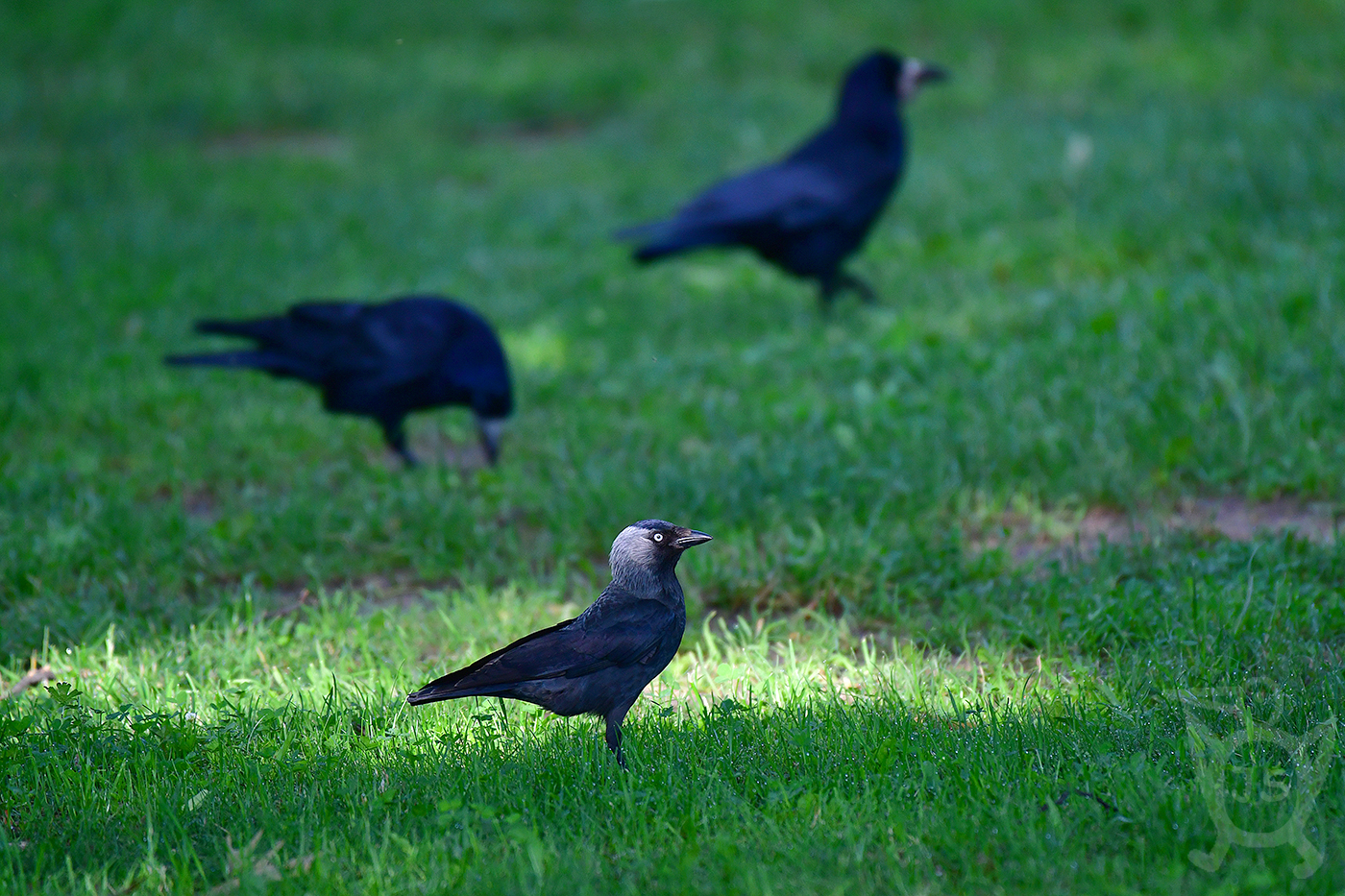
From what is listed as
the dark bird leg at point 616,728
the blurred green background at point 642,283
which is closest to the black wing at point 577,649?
A: the dark bird leg at point 616,728

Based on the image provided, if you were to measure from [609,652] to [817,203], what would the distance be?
15.6 ft

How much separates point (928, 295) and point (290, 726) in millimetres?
5038

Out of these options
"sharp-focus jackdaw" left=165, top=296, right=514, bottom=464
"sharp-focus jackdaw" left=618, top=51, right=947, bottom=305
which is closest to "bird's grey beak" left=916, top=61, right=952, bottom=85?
"sharp-focus jackdaw" left=618, top=51, right=947, bottom=305

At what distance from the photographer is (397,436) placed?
5723mm

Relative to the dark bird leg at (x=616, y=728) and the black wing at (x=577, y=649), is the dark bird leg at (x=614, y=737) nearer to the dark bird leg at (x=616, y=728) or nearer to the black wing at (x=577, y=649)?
the dark bird leg at (x=616, y=728)

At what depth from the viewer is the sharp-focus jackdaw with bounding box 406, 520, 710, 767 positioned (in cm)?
298

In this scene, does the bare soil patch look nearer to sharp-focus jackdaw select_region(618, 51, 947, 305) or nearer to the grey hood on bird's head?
the grey hood on bird's head

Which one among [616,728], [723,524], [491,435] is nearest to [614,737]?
[616,728]

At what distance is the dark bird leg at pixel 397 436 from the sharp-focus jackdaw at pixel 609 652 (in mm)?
2650

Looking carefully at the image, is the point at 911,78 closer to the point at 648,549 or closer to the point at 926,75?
the point at 926,75

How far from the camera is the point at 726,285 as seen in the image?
8266 mm

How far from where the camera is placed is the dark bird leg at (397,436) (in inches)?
222

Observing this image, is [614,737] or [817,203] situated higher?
[817,203]

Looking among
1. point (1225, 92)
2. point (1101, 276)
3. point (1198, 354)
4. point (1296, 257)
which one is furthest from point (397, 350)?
point (1225, 92)
